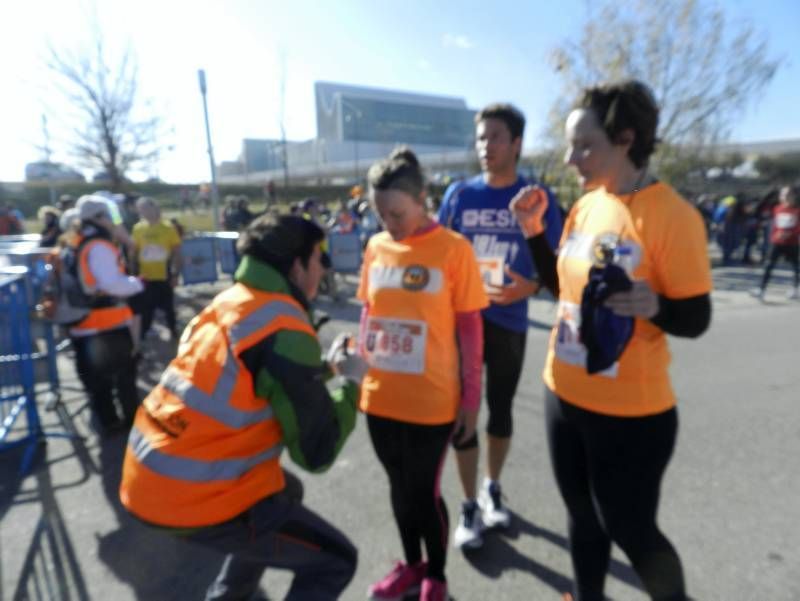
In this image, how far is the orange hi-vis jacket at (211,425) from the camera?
153 centimetres

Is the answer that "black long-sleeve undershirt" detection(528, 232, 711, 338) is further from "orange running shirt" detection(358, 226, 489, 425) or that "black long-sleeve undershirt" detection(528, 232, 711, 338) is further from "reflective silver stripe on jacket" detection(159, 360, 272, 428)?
"reflective silver stripe on jacket" detection(159, 360, 272, 428)

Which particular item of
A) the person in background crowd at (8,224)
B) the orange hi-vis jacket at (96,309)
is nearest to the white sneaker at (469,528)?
the orange hi-vis jacket at (96,309)

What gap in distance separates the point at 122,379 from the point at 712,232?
1991 cm

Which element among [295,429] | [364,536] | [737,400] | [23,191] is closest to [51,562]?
[364,536]

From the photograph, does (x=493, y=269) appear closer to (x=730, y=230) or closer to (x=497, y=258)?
(x=497, y=258)

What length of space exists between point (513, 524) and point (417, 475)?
1119mm

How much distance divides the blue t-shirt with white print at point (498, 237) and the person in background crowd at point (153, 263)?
4.85 meters

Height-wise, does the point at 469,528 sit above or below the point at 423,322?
below

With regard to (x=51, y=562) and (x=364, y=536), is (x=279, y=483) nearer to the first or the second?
(x=364, y=536)

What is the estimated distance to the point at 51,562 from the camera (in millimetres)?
2629

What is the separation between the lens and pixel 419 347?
2066 millimetres

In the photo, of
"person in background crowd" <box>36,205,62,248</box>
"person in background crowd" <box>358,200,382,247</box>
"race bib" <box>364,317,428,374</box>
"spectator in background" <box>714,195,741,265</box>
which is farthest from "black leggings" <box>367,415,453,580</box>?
"spectator in background" <box>714,195,741,265</box>

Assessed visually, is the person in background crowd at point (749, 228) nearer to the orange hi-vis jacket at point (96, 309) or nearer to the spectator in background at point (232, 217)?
the spectator in background at point (232, 217)

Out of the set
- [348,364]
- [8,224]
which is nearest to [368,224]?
[8,224]
